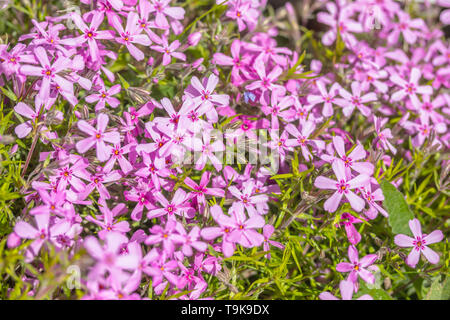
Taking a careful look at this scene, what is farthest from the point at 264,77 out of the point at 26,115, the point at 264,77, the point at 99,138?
the point at 26,115

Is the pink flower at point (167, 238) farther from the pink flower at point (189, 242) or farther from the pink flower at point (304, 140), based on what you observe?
the pink flower at point (304, 140)

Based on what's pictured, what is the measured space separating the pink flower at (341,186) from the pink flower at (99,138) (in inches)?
33.3

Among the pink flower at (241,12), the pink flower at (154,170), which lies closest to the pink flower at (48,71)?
the pink flower at (154,170)

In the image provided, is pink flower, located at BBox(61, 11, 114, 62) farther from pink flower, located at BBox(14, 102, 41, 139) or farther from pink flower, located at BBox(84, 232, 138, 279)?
pink flower, located at BBox(84, 232, 138, 279)

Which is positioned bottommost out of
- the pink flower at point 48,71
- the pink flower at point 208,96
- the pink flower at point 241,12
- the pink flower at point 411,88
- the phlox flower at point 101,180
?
the pink flower at point 411,88

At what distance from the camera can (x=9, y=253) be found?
1.43 meters

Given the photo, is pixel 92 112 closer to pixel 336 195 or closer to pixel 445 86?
pixel 336 195

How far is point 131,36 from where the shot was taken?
1.83 meters

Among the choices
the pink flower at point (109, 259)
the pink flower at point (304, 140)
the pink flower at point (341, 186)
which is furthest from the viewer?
the pink flower at point (304, 140)

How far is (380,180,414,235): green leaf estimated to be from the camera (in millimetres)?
1984

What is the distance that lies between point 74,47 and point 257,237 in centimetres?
115

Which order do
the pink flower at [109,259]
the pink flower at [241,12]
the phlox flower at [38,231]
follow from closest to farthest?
1. the pink flower at [109,259]
2. the phlox flower at [38,231]
3. the pink flower at [241,12]

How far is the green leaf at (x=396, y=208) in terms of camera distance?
1.98m
